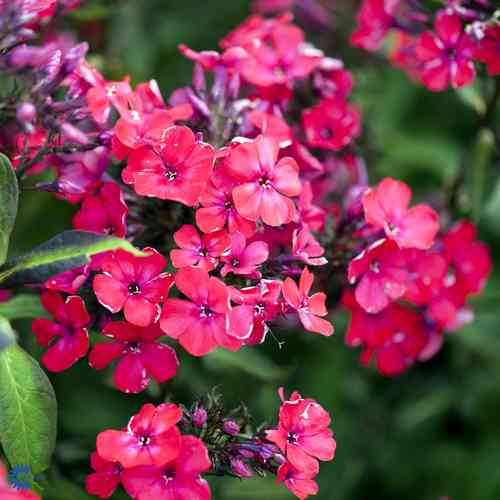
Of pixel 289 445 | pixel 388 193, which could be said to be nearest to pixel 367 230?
pixel 388 193

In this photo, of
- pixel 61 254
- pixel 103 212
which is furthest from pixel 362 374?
pixel 61 254

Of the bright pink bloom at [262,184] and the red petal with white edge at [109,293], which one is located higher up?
the bright pink bloom at [262,184]

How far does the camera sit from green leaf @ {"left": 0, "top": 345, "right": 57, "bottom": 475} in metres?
1.90

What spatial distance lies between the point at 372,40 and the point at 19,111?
148cm

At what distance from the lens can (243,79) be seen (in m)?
2.57

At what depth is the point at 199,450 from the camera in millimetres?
1801

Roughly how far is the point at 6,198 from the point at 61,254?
23 centimetres

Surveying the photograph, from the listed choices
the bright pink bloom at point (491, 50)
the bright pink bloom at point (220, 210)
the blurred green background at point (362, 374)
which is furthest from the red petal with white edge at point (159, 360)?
the bright pink bloom at point (491, 50)

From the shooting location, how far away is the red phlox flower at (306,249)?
208 cm

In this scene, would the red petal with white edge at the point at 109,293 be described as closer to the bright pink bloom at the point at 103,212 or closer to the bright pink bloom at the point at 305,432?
the bright pink bloom at the point at 103,212

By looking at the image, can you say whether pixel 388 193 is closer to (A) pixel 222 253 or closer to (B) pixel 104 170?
(A) pixel 222 253

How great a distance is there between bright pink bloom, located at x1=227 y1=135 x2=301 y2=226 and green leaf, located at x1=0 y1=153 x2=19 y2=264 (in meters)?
0.53

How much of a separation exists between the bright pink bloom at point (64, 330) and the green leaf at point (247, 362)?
2.30 ft

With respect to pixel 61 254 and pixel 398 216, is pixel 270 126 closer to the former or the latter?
pixel 398 216
